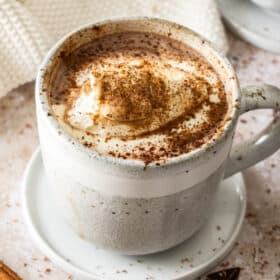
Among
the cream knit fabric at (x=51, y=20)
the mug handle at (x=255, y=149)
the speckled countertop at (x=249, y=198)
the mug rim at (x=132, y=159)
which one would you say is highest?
the mug rim at (x=132, y=159)

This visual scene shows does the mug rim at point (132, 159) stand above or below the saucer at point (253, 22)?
above

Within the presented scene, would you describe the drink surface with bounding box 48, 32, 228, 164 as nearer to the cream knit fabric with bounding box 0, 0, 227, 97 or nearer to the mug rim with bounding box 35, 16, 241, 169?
the mug rim with bounding box 35, 16, 241, 169

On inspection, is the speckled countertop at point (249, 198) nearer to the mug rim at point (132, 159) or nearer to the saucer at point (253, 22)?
the saucer at point (253, 22)

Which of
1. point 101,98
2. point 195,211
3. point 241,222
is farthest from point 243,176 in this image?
point 101,98

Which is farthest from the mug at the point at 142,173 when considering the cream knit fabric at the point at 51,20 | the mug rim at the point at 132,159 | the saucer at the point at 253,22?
the saucer at the point at 253,22

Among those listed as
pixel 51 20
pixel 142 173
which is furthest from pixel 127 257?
pixel 51 20

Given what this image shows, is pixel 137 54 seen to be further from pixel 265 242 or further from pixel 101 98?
pixel 265 242
